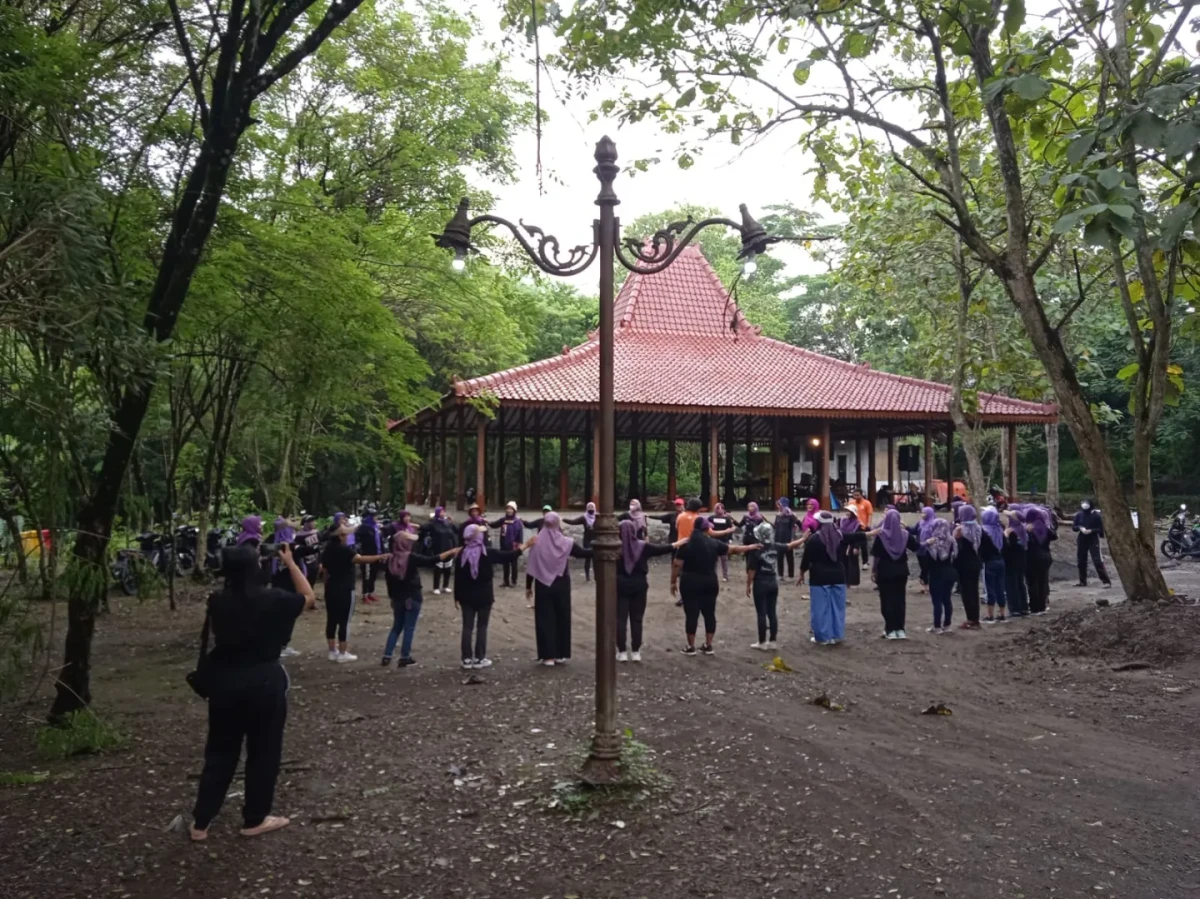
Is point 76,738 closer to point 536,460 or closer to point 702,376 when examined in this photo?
point 702,376

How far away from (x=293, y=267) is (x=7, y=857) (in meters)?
5.79

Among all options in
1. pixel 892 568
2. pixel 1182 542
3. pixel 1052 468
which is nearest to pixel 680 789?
pixel 892 568

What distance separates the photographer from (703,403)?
21234 millimetres

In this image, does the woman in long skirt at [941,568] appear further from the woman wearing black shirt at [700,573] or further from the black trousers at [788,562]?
the black trousers at [788,562]

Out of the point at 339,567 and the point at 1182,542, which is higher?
the point at 339,567

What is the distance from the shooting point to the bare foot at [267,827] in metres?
4.80

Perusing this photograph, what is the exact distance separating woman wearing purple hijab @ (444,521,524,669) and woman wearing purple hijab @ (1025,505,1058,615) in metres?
7.72

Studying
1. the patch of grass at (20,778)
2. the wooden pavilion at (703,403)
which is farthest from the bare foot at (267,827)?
the wooden pavilion at (703,403)

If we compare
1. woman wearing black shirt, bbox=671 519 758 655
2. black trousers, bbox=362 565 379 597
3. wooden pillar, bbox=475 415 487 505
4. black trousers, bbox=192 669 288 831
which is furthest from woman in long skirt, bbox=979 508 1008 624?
wooden pillar, bbox=475 415 487 505

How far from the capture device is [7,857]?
4633 millimetres

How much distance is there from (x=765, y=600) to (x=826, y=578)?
2.43 ft

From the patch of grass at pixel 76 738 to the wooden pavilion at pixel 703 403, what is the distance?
1171 centimetres

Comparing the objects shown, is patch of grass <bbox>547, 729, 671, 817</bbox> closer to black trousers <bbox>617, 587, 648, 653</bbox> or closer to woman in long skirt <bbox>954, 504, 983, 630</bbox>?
black trousers <bbox>617, 587, 648, 653</bbox>

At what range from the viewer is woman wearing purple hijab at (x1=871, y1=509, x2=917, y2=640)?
34.5 feet
